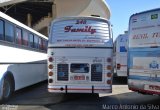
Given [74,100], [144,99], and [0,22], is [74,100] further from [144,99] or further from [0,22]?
[0,22]

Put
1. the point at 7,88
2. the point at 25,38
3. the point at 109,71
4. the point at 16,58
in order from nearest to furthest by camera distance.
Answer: the point at 109,71 < the point at 7,88 < the point at 16,58 < the point at 25,38

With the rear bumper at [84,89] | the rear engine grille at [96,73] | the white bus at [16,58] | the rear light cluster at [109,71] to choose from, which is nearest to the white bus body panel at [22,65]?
the white bus at [16,58]

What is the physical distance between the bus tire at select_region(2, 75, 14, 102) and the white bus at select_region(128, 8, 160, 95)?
3.99m

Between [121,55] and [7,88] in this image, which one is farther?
[121,55]

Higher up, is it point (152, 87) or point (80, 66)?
point (80, 66)

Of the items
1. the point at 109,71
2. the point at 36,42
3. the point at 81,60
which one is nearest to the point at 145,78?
the point at 109,71

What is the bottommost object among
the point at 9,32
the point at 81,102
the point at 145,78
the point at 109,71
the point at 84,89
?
the point at 81,102

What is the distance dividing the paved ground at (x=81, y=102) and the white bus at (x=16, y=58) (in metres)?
0.58

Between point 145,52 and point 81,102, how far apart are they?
2.77m

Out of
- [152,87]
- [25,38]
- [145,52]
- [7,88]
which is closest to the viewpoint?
[152,87]

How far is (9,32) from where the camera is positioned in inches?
509

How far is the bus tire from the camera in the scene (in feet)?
39.1

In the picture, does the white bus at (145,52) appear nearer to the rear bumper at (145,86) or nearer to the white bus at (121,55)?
the rear bumper at (145,86)

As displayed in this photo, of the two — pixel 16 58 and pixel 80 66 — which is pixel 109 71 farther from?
pixel 16 58
